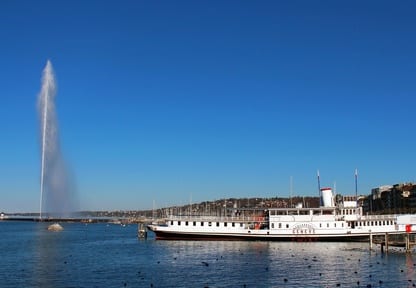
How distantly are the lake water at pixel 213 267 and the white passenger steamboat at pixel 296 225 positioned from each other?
23.6ft

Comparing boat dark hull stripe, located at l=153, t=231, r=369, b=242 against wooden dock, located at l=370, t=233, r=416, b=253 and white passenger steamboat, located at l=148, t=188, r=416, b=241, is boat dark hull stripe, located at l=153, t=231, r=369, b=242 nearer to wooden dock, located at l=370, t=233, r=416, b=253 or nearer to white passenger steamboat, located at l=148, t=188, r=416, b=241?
white passenger steamboat, located at l=148, t=188, r=416, b=241

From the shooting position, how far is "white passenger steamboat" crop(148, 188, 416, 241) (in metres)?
87.8

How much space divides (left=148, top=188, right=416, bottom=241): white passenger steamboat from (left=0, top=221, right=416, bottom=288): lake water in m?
7.20

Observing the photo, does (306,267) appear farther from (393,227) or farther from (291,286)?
(393,227)

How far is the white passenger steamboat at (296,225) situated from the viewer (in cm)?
8775

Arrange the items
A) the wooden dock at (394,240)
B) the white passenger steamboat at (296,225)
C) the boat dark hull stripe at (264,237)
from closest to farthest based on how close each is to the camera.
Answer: the wooden dock at (394,240) → the boat dark hull stripe at (264,237) → the white passenger steamboat at (296,225)

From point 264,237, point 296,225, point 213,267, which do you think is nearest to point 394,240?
point 296,225

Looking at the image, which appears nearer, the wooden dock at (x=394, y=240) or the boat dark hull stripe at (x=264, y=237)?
the wooden dock at (x=394, y=240)

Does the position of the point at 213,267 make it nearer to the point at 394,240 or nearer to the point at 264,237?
the point at 264,237

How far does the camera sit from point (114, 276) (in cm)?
5147

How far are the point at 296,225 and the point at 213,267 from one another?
115ft

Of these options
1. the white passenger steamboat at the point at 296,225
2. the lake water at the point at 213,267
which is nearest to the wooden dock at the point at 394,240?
the white passenger steamboat at the point at 296,225

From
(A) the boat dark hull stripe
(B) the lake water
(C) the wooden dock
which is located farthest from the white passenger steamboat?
(B) the lake water

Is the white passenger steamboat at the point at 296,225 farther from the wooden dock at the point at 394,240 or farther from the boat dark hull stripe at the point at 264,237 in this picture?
the wooden dock at the point at 394,240
